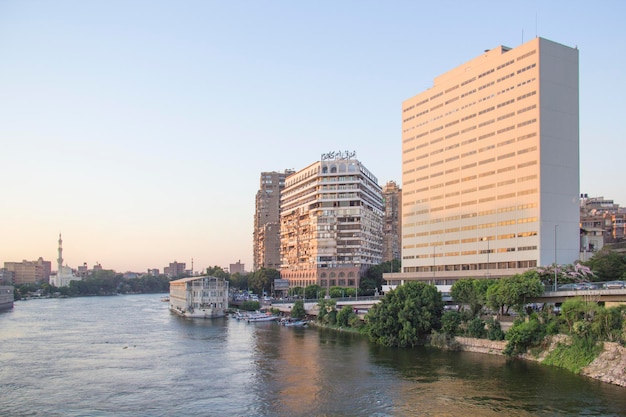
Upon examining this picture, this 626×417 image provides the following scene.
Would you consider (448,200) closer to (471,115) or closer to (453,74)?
(471,115)

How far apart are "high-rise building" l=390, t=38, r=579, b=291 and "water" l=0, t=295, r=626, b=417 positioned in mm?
43786

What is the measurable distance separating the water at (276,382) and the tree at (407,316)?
289 cm

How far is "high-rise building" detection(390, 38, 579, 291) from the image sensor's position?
371 feet

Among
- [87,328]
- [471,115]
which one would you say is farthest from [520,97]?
[87,328]

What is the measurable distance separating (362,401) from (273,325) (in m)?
73.7

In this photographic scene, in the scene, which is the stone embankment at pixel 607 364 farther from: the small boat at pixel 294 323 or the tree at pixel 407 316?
the small boat at pixel 294 323

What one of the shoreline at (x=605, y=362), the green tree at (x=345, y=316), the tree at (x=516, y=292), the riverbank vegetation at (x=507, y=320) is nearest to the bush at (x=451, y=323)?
the riverbank vegetation at (x=507, y=320)

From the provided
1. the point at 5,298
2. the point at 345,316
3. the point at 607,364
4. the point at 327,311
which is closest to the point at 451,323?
the point at 607,364

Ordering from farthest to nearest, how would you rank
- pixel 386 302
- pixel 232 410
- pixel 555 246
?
1. pixel 555 246
2. pixel 386 302
3. pixel 232 410

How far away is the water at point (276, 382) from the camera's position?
51438 mm

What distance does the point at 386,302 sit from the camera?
91.3m

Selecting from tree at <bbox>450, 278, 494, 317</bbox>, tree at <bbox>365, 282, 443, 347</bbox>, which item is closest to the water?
tree at <bbox>365, 282, 443, 347</bbox>

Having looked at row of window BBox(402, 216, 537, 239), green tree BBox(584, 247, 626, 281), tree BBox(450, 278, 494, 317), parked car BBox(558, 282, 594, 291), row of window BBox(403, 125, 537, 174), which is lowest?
tree BBox(450, 278, 494, 317)

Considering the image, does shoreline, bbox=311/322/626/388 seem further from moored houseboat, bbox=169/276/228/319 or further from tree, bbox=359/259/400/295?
tree, bbox=359/259/400/295
